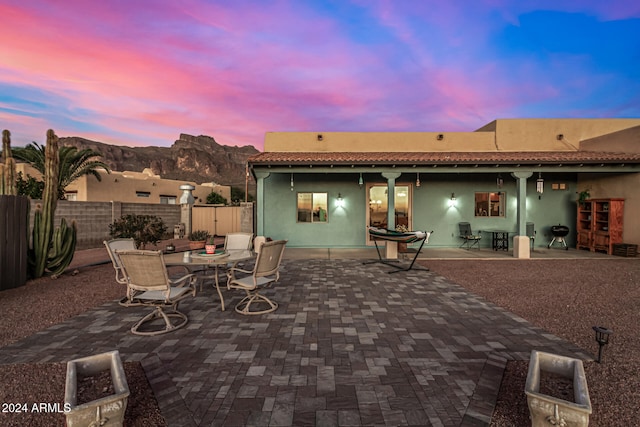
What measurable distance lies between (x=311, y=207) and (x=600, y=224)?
35.8 ft

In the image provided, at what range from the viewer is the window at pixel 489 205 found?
37.7 feet

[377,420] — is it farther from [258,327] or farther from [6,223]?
[6,223]

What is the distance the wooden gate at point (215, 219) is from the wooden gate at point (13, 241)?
1009cm

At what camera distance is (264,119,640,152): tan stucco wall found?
1188 cm

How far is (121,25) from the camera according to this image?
9.31 metres

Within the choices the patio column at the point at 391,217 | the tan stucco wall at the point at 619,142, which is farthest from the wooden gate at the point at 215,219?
the tan stucco wall at the point at 619,142

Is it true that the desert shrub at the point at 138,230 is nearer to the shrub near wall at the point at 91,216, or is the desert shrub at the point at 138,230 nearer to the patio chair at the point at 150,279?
the patio chair at the point at 150,279

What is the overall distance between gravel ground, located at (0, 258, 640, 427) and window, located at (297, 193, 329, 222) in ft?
15.7

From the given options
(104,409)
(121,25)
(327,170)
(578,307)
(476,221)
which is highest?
(121,25)

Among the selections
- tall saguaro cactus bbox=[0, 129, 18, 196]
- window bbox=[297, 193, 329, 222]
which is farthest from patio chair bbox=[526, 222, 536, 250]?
tall saguaro cactus bbox=[0, 129, 18, 196]

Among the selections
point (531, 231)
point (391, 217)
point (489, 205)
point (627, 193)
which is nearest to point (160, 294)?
point (391, 217)

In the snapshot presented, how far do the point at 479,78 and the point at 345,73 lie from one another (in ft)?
24.2

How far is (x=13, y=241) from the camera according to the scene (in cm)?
560

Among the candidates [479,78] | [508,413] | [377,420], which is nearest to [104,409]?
[377,420]
